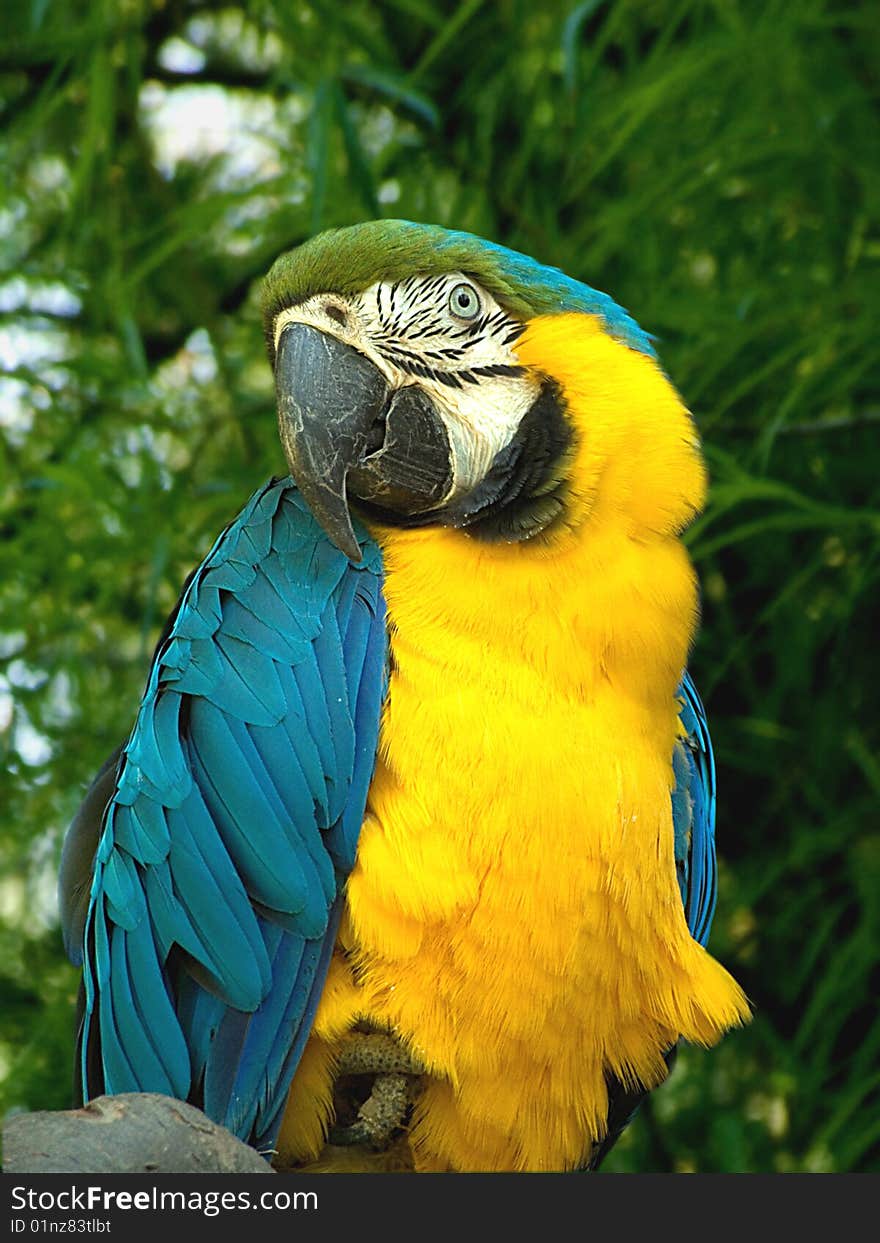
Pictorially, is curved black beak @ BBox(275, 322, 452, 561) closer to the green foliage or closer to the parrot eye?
the parrot eye

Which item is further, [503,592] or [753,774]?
[753,774]

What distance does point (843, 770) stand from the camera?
98.5 inches

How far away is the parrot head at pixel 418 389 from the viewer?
1584 millimetres

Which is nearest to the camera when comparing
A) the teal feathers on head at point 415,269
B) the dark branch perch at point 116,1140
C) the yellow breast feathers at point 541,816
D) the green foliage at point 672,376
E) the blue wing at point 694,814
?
the dark branch perch at point 116,1140

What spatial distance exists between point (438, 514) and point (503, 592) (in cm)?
12

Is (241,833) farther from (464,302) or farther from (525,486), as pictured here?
(464,302)

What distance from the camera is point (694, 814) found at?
6.06 ft

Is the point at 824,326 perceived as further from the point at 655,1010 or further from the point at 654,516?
the point at 655,1010

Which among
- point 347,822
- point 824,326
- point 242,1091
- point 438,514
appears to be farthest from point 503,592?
point 824,326

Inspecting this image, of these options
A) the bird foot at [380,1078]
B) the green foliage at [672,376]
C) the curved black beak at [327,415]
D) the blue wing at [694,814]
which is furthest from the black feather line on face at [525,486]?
the green foliage at [672,376]

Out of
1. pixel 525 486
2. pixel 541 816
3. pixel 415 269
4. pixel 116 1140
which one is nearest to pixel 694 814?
pixel 541 816

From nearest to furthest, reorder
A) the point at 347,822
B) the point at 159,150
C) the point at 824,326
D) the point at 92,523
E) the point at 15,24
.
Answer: the point at 347,822
the point at 824,326
the point at 92,523
the point at 15,24
the point at 159,150

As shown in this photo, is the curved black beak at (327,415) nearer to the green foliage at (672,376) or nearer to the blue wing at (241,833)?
the blue wing at (241,833)

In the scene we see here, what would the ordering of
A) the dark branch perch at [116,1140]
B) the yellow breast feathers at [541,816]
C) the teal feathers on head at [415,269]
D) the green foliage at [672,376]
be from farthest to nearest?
the green foliage at [672,376] < the teal feathers on head at [415,269] < the yellow breast feathers at [541,816] < the dark branch perch at [116,1140]
